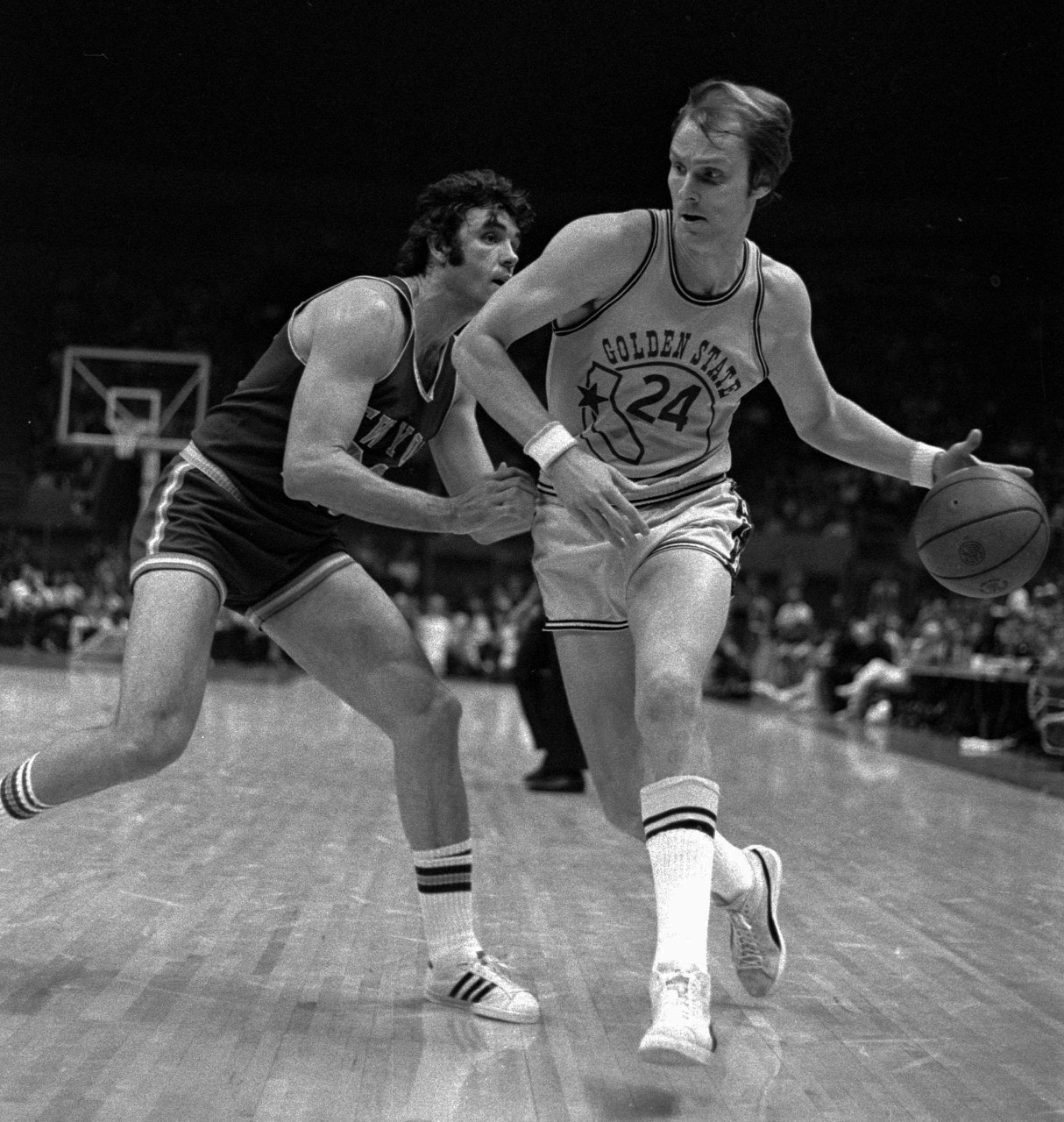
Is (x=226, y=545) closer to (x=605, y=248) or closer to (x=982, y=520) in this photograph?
(x=605, y=248)

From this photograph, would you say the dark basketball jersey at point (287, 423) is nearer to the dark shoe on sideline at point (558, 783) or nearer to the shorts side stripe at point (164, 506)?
the shorts side stripe at point (164, 506)

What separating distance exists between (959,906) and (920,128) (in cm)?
279

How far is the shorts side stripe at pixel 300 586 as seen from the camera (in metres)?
3.05

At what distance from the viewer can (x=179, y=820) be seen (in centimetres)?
555

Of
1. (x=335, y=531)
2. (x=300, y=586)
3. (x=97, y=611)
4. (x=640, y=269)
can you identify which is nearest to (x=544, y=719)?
(x=335, y=531)

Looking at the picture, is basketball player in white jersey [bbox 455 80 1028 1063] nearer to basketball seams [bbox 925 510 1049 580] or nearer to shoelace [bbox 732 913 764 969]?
shoelace [bbox 732 913 764 969]

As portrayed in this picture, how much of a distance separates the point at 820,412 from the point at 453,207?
856mm

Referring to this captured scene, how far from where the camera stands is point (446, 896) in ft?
9.94

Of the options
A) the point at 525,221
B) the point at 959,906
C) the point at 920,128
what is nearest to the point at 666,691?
the point at 525,221

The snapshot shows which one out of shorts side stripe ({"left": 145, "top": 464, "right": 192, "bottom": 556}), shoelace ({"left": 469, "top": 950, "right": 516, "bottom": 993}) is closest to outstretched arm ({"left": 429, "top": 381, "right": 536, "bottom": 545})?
shorts side stripe ({"left": 145, "top": 464, "right": 192, "bottom": 556})

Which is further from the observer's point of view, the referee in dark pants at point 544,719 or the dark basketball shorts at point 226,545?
the referee in dark pants at point 544,719

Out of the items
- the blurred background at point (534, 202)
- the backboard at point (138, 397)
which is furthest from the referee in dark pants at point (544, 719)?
the backboard at point (138, 397)

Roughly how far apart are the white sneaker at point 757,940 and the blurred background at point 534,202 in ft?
5.98

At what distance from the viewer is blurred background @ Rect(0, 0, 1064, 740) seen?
532cm
